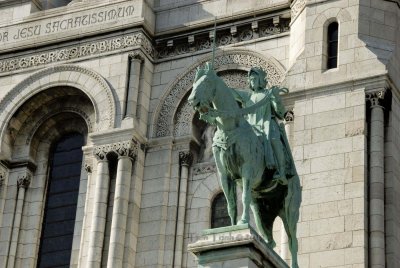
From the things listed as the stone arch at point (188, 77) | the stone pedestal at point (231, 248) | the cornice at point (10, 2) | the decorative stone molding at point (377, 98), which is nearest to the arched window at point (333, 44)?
the decorative stone molding at point (377, 98)

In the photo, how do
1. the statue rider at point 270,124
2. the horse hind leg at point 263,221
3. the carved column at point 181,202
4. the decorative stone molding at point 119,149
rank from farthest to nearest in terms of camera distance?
1. the decorative stone molding at point 119,149
2. the carved column at point 181,202
3. the horse hind leg at point 263,221
4. the statue rider at point 270,124

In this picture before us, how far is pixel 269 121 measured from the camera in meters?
24.9

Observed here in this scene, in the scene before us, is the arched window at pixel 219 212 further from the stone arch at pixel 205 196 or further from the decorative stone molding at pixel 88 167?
the decorative stone molding at pixel 88 167

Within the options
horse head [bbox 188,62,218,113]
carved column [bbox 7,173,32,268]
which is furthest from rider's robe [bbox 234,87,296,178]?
carved column [bbox 7,173,32,268]

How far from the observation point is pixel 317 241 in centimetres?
2708

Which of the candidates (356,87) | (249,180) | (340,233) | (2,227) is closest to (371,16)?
(356,87)

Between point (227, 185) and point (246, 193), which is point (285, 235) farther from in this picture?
point (246, 193)

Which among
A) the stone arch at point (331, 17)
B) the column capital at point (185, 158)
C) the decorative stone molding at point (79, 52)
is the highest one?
the decorative stone molding at point (79, 52)

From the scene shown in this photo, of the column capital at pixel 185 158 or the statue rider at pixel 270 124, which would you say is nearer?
→ the statue rider at pixel 270 124

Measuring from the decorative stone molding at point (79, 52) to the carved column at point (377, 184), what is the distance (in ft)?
20.6

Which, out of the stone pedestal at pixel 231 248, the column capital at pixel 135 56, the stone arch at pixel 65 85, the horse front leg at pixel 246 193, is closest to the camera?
the stone pedestal at pixel 231 248

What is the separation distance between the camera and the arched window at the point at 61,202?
104ft

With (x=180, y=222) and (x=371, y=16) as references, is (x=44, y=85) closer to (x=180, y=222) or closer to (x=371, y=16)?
(x=180, y=222)

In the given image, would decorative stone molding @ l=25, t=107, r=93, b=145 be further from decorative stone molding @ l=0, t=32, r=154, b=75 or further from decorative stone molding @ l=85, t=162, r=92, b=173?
decorative stone molding @ l=85, t=162, r=92, b=173
